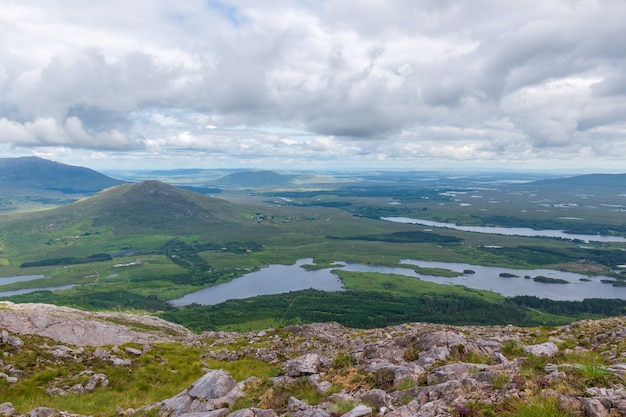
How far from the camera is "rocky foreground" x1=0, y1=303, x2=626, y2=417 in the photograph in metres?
14.3

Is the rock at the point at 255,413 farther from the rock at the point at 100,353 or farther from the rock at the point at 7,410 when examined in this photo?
the rock at the point at 100,353

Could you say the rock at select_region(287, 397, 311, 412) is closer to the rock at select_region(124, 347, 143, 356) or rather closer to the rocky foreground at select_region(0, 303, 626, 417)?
the rocky foreground at select_region(0, 303, 626, 417)

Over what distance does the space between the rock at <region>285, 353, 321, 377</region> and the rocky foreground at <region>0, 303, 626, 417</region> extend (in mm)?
68

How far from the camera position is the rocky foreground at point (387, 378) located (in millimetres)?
14312

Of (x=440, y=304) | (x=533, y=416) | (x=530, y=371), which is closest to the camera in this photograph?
(x=533, y=416)

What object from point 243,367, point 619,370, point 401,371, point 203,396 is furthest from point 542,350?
point 243,367

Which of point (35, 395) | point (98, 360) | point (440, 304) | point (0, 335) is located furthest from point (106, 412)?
point (440, 304)

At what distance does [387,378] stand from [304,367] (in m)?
6.47

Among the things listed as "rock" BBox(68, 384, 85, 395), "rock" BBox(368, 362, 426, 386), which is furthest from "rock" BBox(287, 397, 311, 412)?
"rock" BBox(68, 384, 85, 395)

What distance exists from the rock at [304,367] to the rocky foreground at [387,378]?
7 centimetres

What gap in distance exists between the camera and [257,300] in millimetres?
183000

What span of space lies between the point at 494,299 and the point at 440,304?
31.9m

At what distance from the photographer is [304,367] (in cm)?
2436

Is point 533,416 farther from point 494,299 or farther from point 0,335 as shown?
point 494,299
